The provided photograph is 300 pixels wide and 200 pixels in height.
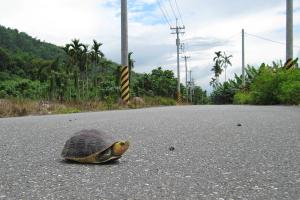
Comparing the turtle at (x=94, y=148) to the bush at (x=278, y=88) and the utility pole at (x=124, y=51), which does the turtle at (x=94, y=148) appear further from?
the utility pole at (x=124, y=51)

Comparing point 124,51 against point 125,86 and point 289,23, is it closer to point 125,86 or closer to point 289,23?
point 125,86

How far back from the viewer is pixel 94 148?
3941mm

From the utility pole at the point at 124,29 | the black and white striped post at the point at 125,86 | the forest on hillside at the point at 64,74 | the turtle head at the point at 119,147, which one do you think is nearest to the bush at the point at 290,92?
the black and white striped post at the point at 125,86

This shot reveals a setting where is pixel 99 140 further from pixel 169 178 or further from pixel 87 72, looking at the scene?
pixel 87 72

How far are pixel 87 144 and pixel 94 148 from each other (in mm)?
81

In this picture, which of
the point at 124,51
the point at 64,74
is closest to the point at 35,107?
the point at 124,51

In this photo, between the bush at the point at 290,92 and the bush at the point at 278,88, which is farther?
the bush at the point at 278,88

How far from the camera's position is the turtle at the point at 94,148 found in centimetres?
394

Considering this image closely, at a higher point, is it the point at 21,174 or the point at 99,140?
the point at 99,140

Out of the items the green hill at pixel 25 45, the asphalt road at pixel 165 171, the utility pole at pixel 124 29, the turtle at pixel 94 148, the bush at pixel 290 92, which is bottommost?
the asphalt road at pixel 165 171

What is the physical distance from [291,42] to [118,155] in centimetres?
2218

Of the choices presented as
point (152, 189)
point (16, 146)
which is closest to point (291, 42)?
point (16, 146)

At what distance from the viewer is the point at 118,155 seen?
404 centimetres

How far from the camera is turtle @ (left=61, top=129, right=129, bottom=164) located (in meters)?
3.94
